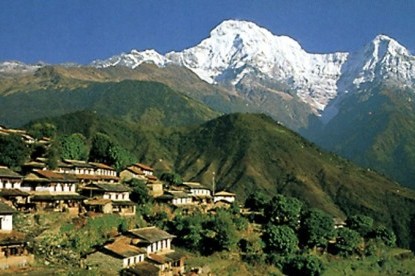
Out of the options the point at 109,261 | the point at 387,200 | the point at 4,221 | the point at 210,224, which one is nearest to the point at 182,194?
the point at 210,224

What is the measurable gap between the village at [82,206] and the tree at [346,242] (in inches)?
1004

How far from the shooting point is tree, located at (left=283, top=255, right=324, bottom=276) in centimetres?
7825

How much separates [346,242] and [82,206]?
142 feet

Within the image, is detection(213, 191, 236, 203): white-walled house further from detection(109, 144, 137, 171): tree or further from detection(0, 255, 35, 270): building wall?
detection(0, 255, 35, 270): building wall

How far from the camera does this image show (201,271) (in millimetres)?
69938

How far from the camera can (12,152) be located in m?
78.1

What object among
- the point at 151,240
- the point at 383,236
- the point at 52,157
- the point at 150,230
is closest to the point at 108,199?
the point at 150,230

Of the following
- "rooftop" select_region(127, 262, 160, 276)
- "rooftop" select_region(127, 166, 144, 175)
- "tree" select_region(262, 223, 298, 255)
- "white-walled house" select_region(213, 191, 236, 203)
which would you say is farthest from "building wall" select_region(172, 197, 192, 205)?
"rooftop" select_region(127, 262, 160, 276)

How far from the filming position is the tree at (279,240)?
81.8 m

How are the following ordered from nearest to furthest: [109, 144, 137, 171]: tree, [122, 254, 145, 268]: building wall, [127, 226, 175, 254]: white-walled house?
1. [122, 254, 145, 268]: building wall
2. [127, 226, 175, 254]: white-walled house
3. [109, 144, 137, 171]: tree

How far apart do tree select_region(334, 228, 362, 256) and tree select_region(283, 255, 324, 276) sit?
42.7 feet

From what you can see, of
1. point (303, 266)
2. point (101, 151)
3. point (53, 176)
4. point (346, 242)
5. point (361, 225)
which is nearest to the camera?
point (53, 176)

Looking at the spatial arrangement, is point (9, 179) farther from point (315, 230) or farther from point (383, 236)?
point (383, 236)

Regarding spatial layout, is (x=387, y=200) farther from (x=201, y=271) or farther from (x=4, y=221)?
(x=4, y=221)
